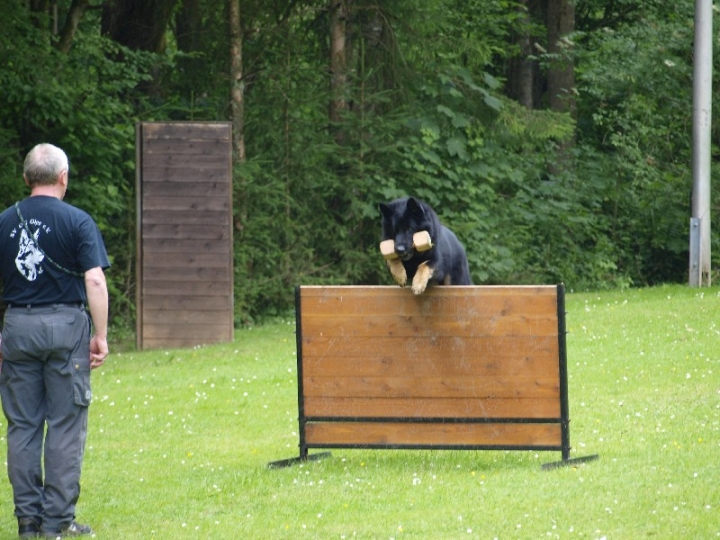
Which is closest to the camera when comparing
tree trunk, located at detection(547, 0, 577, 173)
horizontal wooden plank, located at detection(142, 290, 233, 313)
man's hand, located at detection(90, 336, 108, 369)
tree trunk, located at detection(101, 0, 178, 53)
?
man's hand, located at detection(90, 336, 108, 369)

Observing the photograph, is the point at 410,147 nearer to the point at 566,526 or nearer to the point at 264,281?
the point at 264,281

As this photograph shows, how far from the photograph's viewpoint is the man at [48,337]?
20.2ft

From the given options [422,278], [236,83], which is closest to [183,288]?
[236,83]

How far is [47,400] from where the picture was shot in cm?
631

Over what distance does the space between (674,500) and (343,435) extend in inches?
96.2

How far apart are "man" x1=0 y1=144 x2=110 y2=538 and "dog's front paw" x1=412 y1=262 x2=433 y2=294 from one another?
2127 mm

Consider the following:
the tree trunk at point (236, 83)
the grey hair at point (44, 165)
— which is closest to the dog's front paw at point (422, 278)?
the grey hair at point (44, 165)

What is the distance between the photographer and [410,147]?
20.3 meters

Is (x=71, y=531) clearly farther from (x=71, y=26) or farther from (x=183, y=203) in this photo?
(x=71, y=26)

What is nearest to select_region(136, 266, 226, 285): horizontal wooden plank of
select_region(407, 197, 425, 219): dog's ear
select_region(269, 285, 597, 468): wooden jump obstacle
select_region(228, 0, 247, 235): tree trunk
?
select_region(228, 0, 247, 235): tree trunk

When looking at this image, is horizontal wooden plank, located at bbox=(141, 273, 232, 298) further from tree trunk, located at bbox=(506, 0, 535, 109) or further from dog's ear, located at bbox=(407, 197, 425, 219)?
tree trunk, located at bbox=(506, 0, 535, 109)

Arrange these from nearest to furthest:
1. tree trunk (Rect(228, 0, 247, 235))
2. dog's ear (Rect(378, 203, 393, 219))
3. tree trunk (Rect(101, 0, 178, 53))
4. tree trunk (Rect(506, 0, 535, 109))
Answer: dog's ear (Rect(378, 203, 393, 219)), tree trunk (Rect(228, 0, 247, 235)), tree trunk (Rect(101, 0, 178, 53)), tree trunk (Rect(506, 0, 535, 109))

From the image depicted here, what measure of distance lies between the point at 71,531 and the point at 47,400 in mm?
745

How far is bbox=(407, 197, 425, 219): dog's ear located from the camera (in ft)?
23.5
